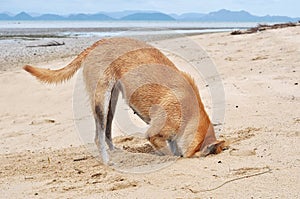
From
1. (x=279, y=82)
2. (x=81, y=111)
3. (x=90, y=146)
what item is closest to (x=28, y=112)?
(x=81, y=111)

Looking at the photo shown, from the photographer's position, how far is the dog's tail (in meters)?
5.55

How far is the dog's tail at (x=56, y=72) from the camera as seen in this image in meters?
5.55

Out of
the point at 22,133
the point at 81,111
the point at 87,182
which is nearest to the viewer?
the point at 87,182

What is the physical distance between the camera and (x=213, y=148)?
4.73 meters

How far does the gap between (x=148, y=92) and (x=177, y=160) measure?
916mm

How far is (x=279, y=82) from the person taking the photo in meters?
7.80

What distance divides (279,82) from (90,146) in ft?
12.8

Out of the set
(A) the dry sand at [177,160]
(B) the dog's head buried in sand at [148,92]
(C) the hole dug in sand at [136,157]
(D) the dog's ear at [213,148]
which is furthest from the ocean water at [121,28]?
(D) the dog's ear at [213,148]

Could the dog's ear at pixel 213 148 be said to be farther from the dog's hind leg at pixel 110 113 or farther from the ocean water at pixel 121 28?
the ocean water at pixel 121 28

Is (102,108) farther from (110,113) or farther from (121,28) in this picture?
(121,28)

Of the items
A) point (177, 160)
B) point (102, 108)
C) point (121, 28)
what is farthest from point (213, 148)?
point (121, 28)

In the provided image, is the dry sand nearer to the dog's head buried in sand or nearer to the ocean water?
the dog's head buried in sand

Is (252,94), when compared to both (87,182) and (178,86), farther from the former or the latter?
(87,182)

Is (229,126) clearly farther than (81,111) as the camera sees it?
No
